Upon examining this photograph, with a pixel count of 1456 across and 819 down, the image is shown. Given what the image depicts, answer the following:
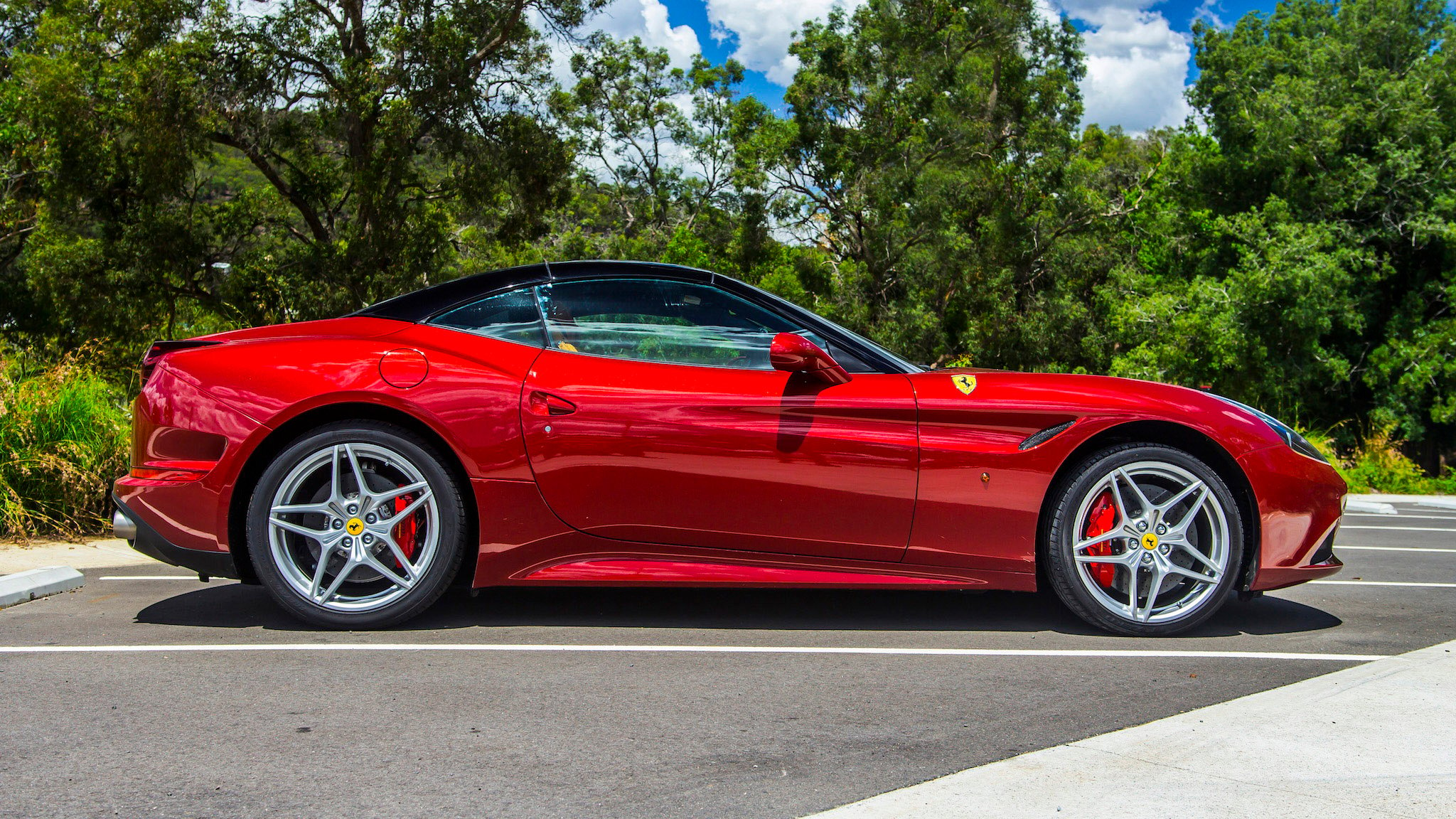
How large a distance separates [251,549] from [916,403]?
101 inches

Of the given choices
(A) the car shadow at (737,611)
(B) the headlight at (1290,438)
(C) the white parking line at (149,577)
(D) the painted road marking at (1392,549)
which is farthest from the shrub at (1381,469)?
(C) the white parking line at (149,577)

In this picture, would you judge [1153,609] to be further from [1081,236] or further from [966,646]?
[1081,236]

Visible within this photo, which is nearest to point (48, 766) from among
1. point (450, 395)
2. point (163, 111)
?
point (450, 395)

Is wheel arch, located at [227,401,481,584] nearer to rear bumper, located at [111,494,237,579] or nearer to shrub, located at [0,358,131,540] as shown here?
rear bumper, located at [111,494,237,579]

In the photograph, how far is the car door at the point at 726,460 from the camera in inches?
156

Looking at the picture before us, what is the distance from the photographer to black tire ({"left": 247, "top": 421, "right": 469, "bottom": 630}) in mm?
4008

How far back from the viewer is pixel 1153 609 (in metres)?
4.15

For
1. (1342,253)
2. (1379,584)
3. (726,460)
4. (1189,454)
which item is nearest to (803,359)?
(726,460)

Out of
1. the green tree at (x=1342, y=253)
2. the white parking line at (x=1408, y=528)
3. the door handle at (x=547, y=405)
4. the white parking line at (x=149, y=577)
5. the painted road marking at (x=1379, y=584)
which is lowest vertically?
the white parking line at (x=1408, y=528)

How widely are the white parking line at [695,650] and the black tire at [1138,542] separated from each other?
21cm

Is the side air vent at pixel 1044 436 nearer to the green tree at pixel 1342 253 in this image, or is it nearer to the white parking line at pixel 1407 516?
the white parking line at pixel 1407 516

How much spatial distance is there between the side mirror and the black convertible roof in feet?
1.71

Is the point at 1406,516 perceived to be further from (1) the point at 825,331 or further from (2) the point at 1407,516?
(1) the point at 825,331

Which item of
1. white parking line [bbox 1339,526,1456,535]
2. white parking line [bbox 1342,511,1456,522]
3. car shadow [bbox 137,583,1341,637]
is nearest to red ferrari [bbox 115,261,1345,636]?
car shadow [bbox 137,583,1341,637]
